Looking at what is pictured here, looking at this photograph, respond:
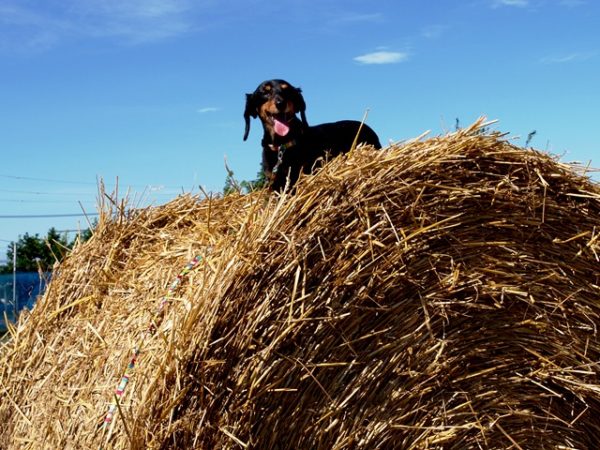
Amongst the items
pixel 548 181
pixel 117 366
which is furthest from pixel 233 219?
pixel 548 181

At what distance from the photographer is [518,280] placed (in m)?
3.86

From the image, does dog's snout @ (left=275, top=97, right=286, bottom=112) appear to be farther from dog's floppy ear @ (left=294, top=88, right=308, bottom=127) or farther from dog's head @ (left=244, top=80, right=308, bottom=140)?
dog's floppy ear @ (left=294, top=88, right=308, bottom=127)

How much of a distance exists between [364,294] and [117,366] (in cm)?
119

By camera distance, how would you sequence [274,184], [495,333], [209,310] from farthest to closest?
[274,184], [495,333], [209,310]

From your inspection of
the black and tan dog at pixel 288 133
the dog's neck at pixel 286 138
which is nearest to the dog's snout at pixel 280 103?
the black and tan dog at pixel 288 133

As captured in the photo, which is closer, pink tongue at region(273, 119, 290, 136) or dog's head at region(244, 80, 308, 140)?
pink tongue at region(273, 119, 290, 136)

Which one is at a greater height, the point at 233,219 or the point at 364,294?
the point at 233,219

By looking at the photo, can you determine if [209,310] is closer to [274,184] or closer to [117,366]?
[117,366]

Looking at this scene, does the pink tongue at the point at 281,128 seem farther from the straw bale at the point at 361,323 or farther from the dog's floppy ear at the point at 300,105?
the straw bale at the point at 361,323

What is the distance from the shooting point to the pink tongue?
559 cm

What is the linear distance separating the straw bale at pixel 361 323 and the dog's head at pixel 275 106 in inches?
62.6

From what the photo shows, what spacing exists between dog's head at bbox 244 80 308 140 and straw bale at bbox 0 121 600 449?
5.21 ft

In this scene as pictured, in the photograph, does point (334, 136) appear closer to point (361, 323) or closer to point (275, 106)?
point (275, 106)

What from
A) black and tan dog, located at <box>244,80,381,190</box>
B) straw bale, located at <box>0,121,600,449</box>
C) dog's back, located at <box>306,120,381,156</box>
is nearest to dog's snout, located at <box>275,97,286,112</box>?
black and tan dog, located at <box>244,80,381,190</box>
